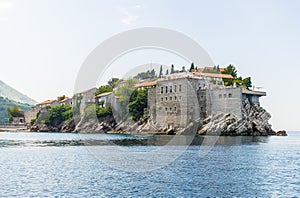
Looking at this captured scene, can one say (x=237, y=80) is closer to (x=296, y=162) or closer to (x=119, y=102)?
(x=119, y=102)

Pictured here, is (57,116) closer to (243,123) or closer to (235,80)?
(235,80)

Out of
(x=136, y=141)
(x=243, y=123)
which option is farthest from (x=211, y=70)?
(x=136, y=141)

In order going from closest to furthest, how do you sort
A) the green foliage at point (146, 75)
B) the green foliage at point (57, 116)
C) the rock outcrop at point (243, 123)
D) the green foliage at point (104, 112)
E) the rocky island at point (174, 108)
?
the rock outcrop at point (243, 123) < the rocky island at point (174, 108) < the green foliage at point (104, 112) < the green foliage at point (146, 75) < the green foliage at point (57, 116)

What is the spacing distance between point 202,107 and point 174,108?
21.0 feet

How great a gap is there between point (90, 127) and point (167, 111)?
2662cm

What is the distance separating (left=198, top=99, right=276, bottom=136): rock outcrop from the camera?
227 ft

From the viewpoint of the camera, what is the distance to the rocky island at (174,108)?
2795 inches

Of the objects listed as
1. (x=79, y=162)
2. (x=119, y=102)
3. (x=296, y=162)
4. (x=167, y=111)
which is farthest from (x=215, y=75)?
(x=79, y=162)

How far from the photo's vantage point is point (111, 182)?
20906 millimetres

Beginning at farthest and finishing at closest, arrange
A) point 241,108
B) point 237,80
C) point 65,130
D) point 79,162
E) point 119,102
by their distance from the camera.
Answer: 1. point 65,130
2. point 119,102
3. point 237,80
4. point 241,108
5. point 79,162

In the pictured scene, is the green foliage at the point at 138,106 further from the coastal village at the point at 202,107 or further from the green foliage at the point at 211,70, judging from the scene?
the green foliage at the point at 211,70

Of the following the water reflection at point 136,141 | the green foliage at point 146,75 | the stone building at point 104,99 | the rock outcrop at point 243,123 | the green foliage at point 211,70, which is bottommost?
the water reflection at point 136,141

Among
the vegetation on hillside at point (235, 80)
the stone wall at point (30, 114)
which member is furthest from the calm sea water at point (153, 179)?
the stone wall at point (30, 114)

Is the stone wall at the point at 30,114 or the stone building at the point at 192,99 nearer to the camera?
the stone building at the point at 192,99
